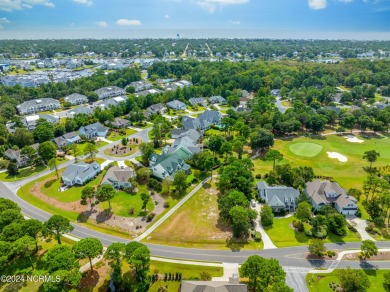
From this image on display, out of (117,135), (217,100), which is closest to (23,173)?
(117,135)

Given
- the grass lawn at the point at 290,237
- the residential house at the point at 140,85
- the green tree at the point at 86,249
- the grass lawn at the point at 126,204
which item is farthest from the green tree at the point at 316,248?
the residential house at the point at 140,85

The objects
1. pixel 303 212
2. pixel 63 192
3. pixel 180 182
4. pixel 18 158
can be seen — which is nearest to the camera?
pixel 303 212

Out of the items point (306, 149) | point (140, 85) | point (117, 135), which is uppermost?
point (140, 85)

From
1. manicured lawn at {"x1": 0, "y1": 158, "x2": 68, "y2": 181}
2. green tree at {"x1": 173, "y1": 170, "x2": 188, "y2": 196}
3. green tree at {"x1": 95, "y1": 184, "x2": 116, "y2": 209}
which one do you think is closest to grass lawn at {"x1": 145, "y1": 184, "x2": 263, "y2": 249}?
green tree at {"x1": 173, "y1": 170, "x2": 188, "y2": 196}

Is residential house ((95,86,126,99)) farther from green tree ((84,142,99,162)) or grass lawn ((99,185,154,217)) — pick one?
grass lawn ((99,185,154,217))

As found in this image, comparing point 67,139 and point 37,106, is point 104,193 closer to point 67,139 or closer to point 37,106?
point 67,139

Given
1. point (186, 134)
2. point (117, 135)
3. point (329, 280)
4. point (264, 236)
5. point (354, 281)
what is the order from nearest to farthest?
point (354, 281), point (329, 280), point (264, 236), point (186, 134), point (117, 135)

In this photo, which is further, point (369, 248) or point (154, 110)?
point (154, 110)
